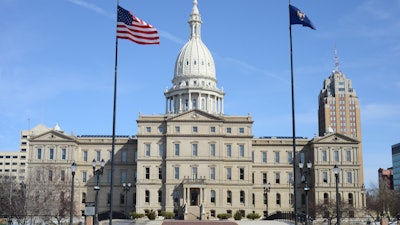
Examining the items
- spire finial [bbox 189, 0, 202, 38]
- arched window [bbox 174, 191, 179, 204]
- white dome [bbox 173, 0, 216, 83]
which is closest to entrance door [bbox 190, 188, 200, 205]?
arched window [bbox 174, 191, 179, 204]

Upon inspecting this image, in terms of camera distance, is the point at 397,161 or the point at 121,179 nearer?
the point at 121,179

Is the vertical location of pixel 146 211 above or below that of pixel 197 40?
below

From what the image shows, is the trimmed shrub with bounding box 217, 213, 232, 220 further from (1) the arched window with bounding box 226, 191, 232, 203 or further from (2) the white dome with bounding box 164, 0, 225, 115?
(2) the white dome with bounding box 164, 0, 225, 115

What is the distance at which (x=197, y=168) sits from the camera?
103000mm

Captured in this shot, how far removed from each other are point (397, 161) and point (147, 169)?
120 metres

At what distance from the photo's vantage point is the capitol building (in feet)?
335

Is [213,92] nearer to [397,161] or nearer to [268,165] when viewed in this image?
[268,165]

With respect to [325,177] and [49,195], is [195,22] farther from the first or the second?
[49,195]

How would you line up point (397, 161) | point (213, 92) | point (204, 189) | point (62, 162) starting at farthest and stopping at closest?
point (397, 161)
point (213, 92)
point (62, 162)
point (204, 189)

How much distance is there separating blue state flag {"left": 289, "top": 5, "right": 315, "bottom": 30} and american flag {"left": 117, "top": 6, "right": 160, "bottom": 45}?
967 cm

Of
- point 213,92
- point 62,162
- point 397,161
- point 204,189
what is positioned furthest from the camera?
point 397,161

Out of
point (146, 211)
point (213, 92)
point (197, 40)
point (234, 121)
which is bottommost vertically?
point (146, 211)

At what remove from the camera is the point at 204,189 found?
10131 cm

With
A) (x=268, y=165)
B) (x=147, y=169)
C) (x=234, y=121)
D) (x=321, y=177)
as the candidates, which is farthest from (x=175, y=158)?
(x=321, y=177)
